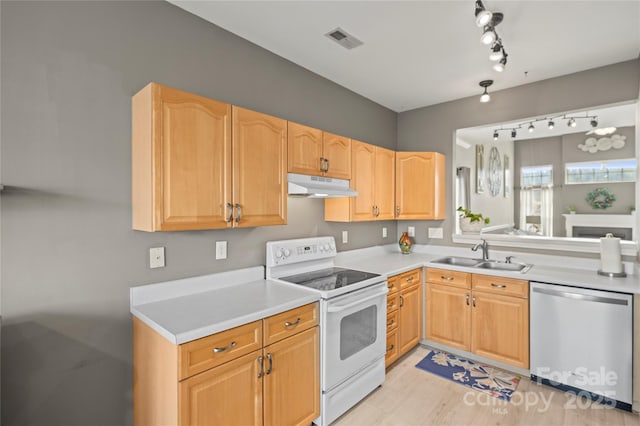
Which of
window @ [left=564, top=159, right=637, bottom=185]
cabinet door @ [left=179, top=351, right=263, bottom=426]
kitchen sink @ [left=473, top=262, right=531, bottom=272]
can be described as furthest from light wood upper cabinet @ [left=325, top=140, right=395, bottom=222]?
window @ [left=564, top=159, right=637, bottom=185]

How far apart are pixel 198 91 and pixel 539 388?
11.2ft

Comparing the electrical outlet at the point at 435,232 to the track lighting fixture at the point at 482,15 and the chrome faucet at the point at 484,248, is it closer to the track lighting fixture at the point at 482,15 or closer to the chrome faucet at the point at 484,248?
the chrome faucet at the point at 484,248

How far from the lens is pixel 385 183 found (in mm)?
3355

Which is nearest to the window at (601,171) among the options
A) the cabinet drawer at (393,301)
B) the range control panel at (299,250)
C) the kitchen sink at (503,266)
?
the kitchen sink at (503,266)

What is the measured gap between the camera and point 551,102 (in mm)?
3023

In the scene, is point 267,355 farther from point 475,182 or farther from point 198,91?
point 475,182

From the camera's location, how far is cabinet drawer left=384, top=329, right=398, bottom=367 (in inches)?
108

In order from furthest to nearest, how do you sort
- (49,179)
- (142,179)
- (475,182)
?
(475,182)
(142,179)
(49,179)

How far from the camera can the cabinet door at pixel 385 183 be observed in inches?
128

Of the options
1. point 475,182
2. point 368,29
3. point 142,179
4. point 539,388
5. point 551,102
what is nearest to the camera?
point 142,179

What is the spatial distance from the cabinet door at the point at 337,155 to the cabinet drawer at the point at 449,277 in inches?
51.3

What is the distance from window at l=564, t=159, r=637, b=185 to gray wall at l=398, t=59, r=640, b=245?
2.39 feet

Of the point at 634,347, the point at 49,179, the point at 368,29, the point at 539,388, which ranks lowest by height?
the point at 539,388

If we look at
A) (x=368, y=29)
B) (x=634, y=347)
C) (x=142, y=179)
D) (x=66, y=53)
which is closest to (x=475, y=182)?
(x=634, y=347)
